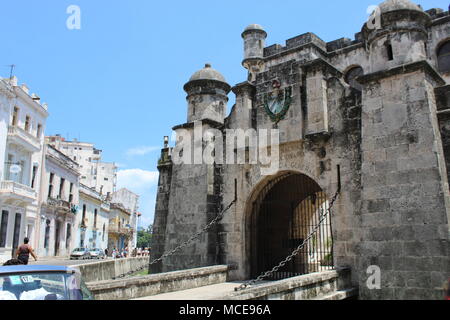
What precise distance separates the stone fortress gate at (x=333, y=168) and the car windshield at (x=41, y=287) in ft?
20.6

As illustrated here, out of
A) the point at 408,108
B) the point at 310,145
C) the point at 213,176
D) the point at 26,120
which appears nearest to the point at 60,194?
the point at 26,120

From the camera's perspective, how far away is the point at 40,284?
14.0 ft

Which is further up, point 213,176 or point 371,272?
point 213,176

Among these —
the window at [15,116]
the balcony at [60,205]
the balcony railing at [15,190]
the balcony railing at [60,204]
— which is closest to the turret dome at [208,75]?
the balcony railing at [15,190]

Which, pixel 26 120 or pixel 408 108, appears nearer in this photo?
pixel 408 108

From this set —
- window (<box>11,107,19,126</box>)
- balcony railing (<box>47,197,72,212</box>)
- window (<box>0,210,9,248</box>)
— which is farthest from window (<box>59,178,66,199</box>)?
window (<box>11,107,19,126</box>)

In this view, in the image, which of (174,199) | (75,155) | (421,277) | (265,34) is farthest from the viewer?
(75,155)

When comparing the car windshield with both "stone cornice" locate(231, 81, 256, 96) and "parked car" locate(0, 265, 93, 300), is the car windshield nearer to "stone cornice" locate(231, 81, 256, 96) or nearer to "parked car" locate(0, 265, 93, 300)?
"parked car" locate(0, 265, 93, 300)

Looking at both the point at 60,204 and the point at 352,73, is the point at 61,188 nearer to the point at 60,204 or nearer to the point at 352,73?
the point at 60,204

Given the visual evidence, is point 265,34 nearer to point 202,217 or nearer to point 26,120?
point 202,217

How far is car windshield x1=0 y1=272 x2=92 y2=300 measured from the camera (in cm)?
410

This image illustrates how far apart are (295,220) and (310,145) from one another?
4520 mm

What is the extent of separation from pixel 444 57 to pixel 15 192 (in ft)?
83.6
